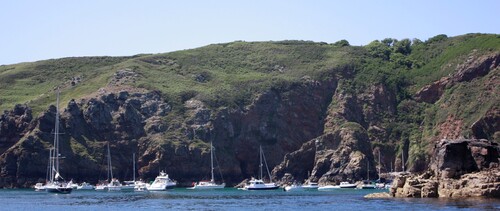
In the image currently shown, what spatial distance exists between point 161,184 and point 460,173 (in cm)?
9080

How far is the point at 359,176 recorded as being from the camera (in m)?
200

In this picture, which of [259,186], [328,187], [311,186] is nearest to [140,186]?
[259,186]

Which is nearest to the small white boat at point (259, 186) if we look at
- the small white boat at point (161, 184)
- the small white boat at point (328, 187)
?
the small white boat at point (328, 187)

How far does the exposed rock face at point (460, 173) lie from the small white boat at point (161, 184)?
80.8 meters

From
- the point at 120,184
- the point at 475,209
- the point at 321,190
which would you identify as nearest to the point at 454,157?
the point at 475,209

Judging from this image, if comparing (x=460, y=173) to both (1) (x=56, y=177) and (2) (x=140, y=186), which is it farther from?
(2) (x=140, y=186)

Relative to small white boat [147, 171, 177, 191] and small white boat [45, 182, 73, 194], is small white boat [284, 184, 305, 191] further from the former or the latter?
small white boat [45, 182, 73, 194]

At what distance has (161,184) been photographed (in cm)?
19150

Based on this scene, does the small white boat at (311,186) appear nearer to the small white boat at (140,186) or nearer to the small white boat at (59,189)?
the small white boat at (140,186)

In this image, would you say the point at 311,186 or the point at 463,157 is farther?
the point at 311,186

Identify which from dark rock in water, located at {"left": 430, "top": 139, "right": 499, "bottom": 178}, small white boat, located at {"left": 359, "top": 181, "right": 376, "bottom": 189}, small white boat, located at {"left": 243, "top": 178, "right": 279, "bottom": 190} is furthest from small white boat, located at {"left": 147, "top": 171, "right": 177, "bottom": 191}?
dark rock in water, located at {"left": 430, "top": 139, "right": 499, "bottom": 178}

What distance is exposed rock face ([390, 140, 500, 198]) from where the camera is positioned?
10643 cm

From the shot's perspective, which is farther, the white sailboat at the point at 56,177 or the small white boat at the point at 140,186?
the small white boat at the point at 140,186

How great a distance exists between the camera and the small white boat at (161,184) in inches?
7490
